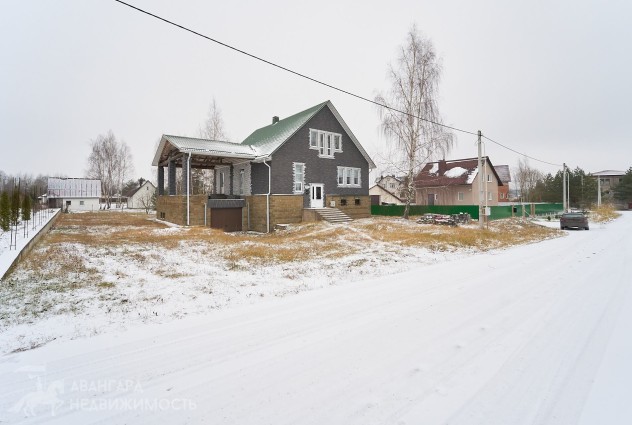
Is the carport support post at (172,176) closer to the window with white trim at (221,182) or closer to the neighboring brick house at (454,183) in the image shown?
the window with white trim at (221,182)

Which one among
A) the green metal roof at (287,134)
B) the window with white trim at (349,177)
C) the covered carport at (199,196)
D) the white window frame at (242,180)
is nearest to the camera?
the covered carport at (199,196)

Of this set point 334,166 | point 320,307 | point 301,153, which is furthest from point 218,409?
point 334,166

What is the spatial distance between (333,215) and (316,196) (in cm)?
236

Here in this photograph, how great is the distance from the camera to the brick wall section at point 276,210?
21812 millimetres

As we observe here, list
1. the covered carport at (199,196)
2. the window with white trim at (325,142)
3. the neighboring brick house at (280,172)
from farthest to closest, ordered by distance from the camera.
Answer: the window with white trim at (325,142) → the neighboring brick house at (280,172) → the covered carport at (199,196)

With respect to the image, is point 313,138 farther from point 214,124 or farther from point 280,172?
point 214,124

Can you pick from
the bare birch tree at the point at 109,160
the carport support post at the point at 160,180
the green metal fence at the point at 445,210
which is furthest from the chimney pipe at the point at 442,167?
the bare birch tree at the point at 109,160

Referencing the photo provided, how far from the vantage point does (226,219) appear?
2200 centimetres

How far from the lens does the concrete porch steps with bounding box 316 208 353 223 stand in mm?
22522

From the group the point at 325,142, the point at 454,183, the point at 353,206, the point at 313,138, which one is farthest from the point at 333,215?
the point at 454,183

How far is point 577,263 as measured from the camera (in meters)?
9.66

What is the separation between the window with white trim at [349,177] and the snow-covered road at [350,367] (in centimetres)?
2116
